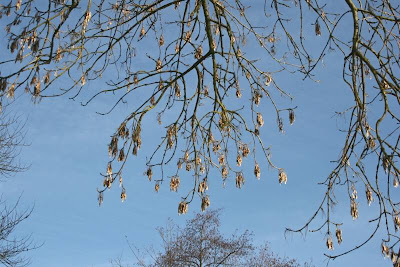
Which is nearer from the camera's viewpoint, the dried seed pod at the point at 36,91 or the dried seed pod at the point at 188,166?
the dried seed pod at the point at 36,91

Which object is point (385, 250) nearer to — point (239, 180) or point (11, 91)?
point (239, 180)

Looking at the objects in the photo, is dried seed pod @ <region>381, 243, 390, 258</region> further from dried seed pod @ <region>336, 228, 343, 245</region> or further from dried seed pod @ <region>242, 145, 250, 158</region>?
dried seed pod @ <region>242, 145, 250, 158</region>

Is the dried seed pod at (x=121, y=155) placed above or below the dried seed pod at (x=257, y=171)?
above

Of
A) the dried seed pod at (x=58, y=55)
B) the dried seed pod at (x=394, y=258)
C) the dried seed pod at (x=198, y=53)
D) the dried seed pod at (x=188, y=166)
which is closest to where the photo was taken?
the dried seed pod at (x=394, y=258)

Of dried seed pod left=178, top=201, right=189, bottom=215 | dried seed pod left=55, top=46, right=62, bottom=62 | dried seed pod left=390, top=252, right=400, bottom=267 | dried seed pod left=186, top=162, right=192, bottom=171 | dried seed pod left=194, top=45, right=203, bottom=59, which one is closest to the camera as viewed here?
dried seed pod left=390, top=252, right=400, bottom=267

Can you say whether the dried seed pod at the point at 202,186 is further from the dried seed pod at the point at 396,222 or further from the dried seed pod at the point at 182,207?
the dried seed pod at the point at 396,222

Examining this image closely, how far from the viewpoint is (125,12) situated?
486 cm

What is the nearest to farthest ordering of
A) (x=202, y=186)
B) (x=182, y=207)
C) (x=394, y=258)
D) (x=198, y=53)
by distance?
(x=394, y=258) → (x=182, y=207) → (x=202, y=186) → (x=198, y=53)

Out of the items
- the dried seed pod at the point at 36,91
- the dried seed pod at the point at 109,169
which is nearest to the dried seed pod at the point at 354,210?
the dried seed pod at the point at 109,169

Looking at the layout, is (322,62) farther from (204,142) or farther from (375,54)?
(204,142)

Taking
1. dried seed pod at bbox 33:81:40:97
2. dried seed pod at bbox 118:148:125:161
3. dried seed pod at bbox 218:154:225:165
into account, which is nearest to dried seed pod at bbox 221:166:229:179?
dried seed pod at bbox 218:154:225:165

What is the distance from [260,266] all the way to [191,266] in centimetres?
373

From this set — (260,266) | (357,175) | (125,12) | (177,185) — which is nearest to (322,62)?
(357,175)

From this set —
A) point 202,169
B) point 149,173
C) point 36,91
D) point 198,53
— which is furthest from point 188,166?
point 36,91
